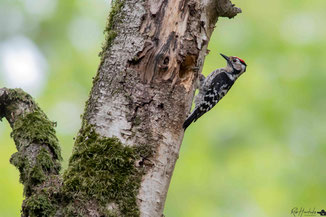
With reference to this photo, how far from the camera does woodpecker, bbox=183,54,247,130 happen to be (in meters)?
6.02

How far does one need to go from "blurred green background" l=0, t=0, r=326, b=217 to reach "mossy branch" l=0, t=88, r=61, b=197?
14.0 feet

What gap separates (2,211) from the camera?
22.7 feet

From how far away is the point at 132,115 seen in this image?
334 cm

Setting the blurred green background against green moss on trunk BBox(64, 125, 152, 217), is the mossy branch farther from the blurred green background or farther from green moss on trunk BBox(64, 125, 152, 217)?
the blurred green background

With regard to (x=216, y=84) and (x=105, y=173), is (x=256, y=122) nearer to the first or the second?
(x=216, y=84)

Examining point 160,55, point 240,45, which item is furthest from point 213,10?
point 240,45

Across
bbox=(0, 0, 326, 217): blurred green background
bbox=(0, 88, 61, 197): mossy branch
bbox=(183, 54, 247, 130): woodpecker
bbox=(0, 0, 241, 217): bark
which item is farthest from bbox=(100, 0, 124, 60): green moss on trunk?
bbox=(0, 0, 326, 217): blurred green background

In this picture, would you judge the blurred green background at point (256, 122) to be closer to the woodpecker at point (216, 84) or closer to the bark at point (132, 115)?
the woodpecker at point (216, 84)

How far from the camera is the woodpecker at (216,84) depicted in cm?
602

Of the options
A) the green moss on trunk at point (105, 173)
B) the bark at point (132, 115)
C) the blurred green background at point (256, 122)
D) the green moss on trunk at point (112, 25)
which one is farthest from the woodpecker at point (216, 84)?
the green moss on trunk at point (105, 173)

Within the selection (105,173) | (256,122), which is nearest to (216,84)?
(256,122)

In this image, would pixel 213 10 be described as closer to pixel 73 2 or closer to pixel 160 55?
pixel 160 55

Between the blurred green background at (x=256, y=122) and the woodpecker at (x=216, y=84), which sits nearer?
the woodpecker at (x=216, y=84)

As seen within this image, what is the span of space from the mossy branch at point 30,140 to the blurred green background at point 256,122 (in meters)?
4.27
